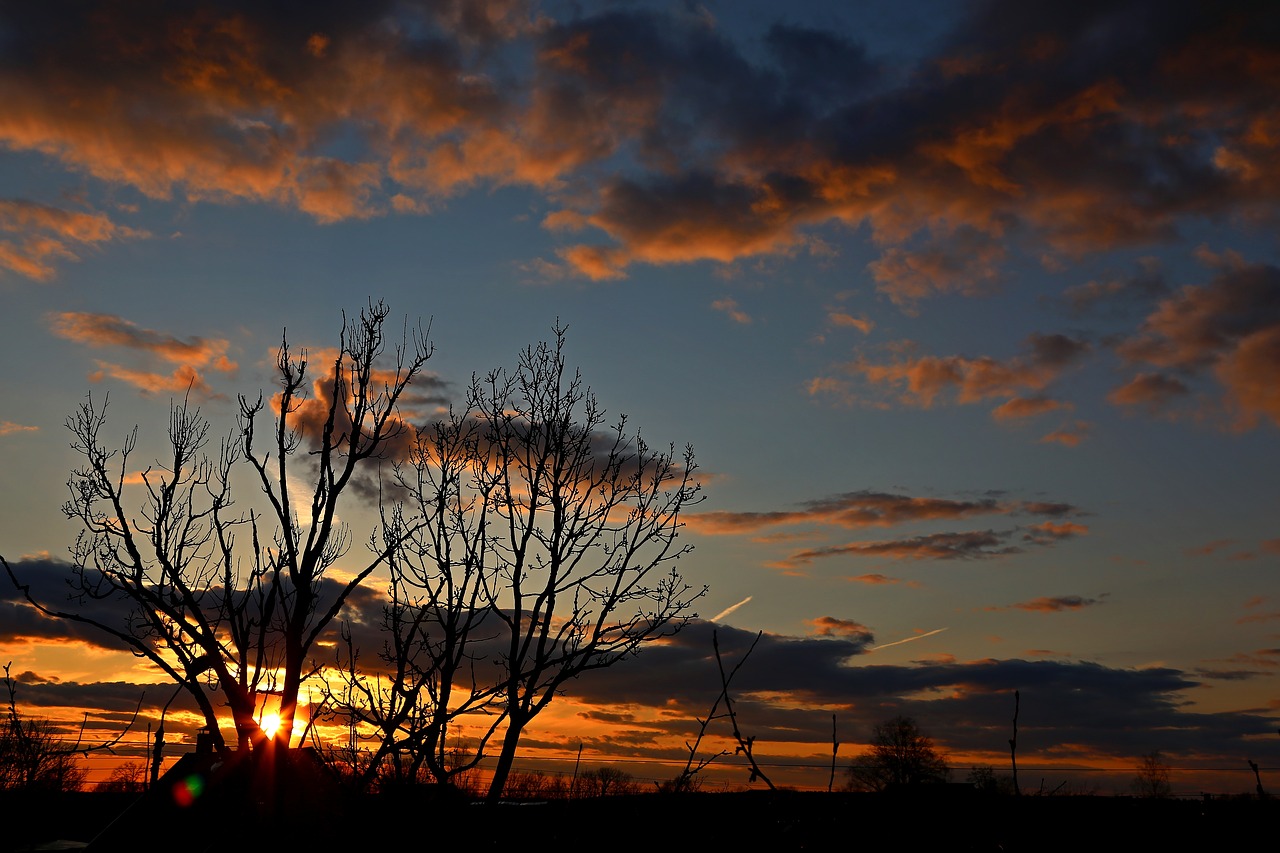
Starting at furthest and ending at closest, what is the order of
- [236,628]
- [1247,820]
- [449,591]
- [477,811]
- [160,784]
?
[449,591] < [236,628] < [1247,820] < [160,784] < [477,811]

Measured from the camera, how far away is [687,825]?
210 inches

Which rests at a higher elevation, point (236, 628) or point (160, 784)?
point (236, 628)

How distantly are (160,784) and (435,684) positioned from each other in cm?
363

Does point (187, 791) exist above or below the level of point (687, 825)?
above

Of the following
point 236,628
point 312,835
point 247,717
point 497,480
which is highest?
point 497,480

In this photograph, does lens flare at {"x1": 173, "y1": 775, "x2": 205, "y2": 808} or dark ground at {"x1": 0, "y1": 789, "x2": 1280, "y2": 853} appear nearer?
dark ground at {"x1": 0, "y1": 789, "x2": 1280, "y2": 853}

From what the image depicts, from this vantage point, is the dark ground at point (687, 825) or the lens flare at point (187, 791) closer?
the dark ground at point (687, 825)

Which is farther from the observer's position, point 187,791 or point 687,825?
point 687,825

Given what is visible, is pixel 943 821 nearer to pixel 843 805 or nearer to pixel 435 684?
pixel 843 805

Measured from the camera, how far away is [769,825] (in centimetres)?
505

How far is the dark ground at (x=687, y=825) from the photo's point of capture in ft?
13.7

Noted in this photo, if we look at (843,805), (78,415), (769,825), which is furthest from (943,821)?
(78,415)

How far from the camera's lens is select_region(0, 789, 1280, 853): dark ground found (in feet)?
13.7

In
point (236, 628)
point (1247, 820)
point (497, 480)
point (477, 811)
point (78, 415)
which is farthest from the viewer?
point (78, 415)
